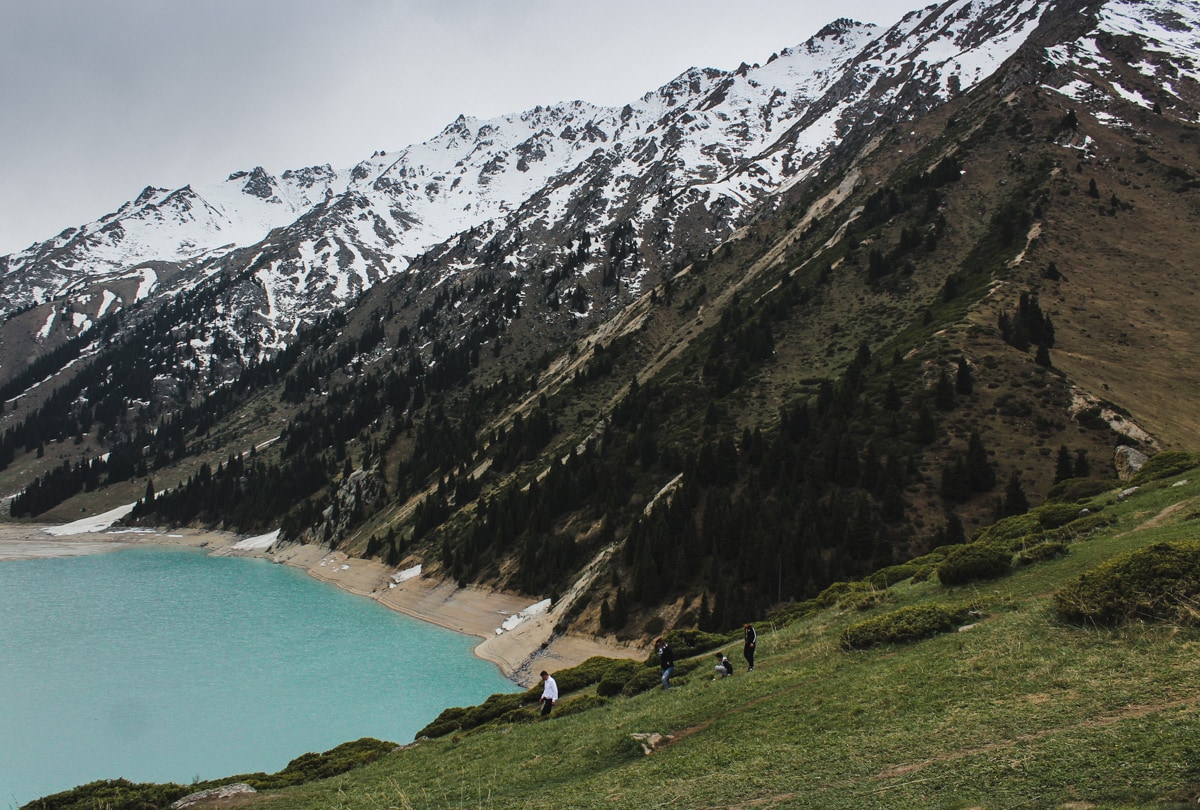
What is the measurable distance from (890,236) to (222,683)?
10272 centimetres

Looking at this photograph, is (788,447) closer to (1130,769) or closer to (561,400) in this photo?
(1130,769)

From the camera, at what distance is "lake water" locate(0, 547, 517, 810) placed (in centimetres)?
4194

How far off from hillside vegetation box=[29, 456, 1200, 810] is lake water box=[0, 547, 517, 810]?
73.9 feet

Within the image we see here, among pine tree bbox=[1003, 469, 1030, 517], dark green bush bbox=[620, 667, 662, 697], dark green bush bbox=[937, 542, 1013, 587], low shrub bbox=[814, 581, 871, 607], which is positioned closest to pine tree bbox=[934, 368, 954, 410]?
pine tree bbox=[1003, 469, 1030, 517]

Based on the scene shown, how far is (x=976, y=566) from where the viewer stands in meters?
25.0

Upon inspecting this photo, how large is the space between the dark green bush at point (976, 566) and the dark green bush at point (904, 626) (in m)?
4.33

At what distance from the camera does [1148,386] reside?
58.8 metres

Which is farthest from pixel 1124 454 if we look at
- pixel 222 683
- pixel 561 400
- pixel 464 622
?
pixel 561 400

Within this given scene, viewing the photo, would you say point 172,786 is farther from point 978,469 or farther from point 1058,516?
point 978,469

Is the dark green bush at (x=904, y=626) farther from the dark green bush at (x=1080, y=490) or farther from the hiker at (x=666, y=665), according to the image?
the dark green bush at (x=1080, y=490)

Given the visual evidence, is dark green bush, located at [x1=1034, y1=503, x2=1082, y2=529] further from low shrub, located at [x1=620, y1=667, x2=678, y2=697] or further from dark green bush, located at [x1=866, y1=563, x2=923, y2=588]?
low shrub, located at [x1=620, y1=667, x2=678, y2=697]

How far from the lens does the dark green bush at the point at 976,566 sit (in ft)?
81.2

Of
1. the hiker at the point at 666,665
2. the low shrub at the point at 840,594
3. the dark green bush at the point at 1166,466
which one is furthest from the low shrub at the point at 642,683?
the dark green bush at the point at 1166,466

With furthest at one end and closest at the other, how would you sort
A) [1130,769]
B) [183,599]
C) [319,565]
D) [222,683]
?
[319,565] → [183,599] → [222,683] → [1130,769]
